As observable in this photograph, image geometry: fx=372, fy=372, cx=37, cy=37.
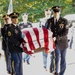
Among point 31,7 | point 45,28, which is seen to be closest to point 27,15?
point 31,7

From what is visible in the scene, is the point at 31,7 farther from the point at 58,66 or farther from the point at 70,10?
the point at 58,66

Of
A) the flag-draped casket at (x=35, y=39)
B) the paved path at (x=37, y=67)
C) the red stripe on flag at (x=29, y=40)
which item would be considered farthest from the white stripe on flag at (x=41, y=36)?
the paved path at (x=37, y=67)

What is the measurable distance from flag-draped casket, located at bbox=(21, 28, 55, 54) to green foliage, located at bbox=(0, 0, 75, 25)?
0.55 m

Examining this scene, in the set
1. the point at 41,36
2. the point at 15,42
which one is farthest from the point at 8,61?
the point at 41,36

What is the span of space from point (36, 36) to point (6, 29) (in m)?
0.35

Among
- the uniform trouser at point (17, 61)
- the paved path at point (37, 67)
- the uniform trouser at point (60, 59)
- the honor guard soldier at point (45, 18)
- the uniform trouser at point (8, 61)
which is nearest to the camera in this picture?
the uniform trouser at point (17, 61)

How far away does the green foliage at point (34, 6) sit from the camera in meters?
4.50

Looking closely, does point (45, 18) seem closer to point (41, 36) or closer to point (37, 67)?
point (41, 36)

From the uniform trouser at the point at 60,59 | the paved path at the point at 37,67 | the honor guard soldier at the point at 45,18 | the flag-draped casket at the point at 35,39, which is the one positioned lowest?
the paved path at the point at 37,67

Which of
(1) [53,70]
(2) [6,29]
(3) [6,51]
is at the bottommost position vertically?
(1) [53,70]

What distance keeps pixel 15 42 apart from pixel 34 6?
899mm

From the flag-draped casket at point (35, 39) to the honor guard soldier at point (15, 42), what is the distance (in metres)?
0.07

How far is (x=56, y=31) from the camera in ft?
13.4

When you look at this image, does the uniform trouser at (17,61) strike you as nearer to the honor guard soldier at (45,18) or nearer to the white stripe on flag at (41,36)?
the white stripe on flag at (41,36)
